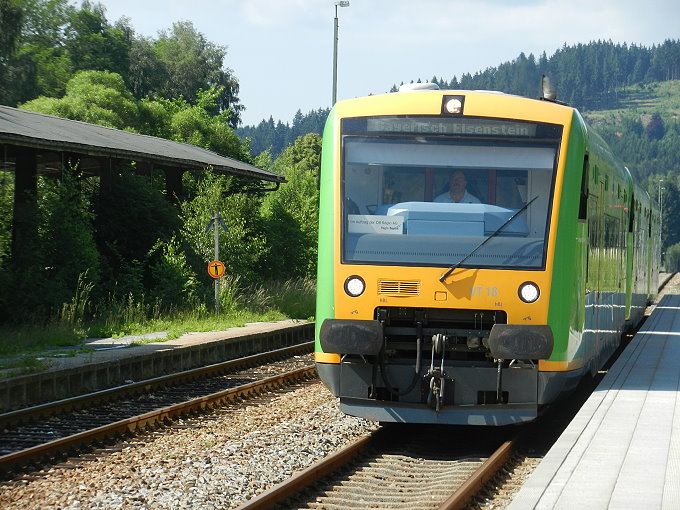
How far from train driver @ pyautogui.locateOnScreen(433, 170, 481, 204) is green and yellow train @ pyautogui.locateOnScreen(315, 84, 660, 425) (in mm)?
12

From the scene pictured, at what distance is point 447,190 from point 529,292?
120 centimetres

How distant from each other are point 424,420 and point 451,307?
40.1 inches

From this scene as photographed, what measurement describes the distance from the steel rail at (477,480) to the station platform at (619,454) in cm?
56


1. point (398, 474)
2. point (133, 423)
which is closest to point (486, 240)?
point (398, 474)

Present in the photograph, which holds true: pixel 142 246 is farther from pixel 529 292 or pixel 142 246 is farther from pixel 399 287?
pixel 529 292

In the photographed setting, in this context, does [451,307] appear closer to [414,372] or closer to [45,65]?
[414,372]

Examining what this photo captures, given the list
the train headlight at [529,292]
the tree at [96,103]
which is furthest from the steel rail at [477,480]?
the tree at [96,103]

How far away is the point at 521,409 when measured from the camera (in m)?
9.05

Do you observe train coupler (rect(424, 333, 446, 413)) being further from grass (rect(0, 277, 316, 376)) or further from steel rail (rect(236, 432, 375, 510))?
grass (rect(0, 277, 316, 376))

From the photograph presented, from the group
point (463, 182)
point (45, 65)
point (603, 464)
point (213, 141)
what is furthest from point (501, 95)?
point (45, 65)

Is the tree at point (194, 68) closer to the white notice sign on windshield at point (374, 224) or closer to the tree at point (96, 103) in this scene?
the tree at point (96, 103)

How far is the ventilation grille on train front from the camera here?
920 centimetres

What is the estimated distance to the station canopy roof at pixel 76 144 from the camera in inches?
746

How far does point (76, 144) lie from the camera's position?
19984 mm
